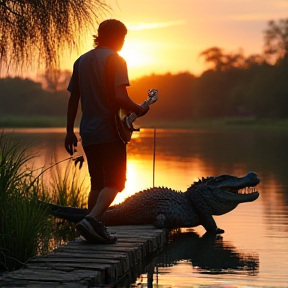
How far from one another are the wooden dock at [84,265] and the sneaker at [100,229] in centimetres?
7

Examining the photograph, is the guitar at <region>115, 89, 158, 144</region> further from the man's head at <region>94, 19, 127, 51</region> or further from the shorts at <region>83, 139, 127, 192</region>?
the man's head at <region>94, 19, 127, 51</region>

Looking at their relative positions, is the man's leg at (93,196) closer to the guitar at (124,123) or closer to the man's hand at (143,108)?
the guitar at (124,123)

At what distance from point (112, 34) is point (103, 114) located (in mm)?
700

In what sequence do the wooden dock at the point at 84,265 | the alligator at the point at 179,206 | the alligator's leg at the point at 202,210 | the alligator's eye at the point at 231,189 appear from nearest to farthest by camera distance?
the wooden dock at the point at 84,265, the alligator at the point at 179,206, the alligator's leg at the point at 202,210, the alligator's eye at the point at 231,189

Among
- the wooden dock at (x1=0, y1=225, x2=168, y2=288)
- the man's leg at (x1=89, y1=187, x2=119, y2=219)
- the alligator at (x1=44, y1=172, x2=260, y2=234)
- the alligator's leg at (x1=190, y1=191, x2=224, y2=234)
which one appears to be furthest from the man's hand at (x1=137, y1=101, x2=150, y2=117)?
the alligator's leg at (x1=190, y1=191, x2=224, y2=234)

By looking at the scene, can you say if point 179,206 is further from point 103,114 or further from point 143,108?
point 103,114

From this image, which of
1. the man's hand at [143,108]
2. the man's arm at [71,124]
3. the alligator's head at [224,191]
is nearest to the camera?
the man's hand at [143,108]

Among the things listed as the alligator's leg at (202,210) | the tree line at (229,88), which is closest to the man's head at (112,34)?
the alligator's leg at (202,210)

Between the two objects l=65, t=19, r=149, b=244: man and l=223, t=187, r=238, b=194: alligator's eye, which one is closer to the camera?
l=65, t=19, r=149, b=244: man

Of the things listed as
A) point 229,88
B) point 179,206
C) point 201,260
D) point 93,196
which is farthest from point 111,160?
point 229,88

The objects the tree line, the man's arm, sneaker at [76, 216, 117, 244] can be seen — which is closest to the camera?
sneaker at [76, 216, 117, 244]

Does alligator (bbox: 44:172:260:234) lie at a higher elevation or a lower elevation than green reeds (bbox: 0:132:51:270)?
higher

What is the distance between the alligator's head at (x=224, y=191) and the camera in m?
9.89

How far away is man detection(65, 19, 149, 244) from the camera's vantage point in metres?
6.96
